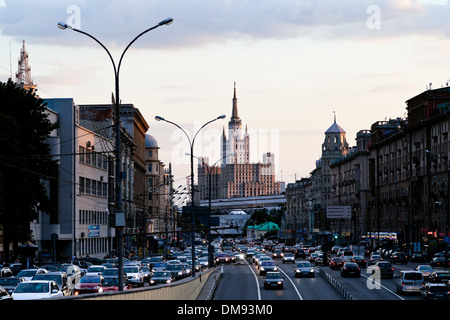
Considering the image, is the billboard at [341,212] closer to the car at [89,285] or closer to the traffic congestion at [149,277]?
the traffic congestion at [149,277]

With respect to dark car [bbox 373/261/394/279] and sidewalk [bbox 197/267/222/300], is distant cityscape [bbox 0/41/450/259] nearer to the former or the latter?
sidewalk [bbox 197/267/222/300]

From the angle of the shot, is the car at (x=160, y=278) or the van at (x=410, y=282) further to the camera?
the car at (x=160, y=278)

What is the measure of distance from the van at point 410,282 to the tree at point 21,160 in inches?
1054

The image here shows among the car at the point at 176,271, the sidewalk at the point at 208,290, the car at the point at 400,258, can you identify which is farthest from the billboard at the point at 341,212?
the sidewalk at the point at 208,290

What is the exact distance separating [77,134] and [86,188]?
916cm

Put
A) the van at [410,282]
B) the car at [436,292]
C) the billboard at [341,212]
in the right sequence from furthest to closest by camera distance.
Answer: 1. the billboard at [341,212]
2. the van at [410,282]
3. the car at [436,292]

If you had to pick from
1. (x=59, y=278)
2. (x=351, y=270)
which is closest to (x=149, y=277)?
(x=351, y=270)

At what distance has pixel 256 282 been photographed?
61625mm

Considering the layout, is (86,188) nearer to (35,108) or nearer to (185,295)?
(35,108)

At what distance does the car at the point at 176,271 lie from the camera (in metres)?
60.9

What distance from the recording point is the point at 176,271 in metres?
61.4

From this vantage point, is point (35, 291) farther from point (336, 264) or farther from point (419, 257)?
point (419, 257)
